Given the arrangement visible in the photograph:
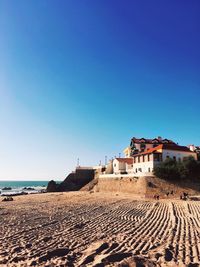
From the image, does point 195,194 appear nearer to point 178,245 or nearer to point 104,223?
point 104,223

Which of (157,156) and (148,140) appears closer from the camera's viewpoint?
(157,156)

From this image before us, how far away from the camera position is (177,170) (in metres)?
39.1

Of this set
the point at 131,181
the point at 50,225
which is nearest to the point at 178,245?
the point at 50,225

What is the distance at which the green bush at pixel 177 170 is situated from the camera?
38.9 m

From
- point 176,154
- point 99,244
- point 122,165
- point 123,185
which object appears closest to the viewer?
point 99,244

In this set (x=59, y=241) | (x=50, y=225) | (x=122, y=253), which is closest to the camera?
(x=122, y=253)

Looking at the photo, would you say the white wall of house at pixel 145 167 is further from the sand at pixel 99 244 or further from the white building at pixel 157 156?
the sand at pixel 99 244

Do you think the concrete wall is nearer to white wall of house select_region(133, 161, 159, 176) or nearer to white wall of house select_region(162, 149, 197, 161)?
white wall of house select_region(133, 161, 159, 176)

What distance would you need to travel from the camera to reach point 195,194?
36.4 metres

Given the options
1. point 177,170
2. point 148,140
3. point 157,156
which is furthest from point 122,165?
point 177,170

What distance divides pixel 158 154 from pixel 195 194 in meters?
9.15

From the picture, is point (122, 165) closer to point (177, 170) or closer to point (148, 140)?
point (148, 140)

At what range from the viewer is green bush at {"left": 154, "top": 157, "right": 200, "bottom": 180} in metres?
38.9

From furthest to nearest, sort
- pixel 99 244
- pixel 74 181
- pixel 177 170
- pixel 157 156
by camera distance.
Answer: pixel 74 181
pixel 157 156
pixel 177 170
pixel 99 244
